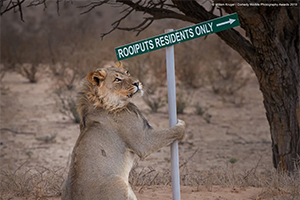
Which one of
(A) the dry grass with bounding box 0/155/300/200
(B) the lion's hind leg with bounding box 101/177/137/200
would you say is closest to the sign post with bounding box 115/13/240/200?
(B) the lion's hind leg with bounding box 101/177/137/200

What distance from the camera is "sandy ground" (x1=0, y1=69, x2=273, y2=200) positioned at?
8.30m

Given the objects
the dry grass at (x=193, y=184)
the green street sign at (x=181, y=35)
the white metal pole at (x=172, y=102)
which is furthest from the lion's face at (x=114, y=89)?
the dry grass at (x=193, y=184)

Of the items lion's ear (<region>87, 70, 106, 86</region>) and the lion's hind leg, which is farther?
lion's ear (<region>87, 70, 106, 86</region>)

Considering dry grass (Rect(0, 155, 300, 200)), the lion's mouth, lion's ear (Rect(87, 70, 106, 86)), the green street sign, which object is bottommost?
dry grass (Rect(0, 155, 300, 200))

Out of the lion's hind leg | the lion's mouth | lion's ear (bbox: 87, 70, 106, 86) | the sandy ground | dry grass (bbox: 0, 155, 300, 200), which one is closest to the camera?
the lion's hind leg

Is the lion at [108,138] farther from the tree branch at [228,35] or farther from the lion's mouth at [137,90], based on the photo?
the tree branch at [228,35]

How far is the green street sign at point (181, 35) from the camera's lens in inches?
147

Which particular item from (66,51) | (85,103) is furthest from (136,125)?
(66,51)

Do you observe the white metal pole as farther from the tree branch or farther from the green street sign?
the tree branch

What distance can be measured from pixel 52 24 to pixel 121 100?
1753 centimetres

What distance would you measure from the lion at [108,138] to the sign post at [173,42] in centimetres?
23

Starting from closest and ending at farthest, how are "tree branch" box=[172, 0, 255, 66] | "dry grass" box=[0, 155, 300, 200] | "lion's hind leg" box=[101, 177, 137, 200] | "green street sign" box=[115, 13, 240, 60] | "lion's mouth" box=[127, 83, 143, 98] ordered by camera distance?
"lion's hind leg" box=[101, 177, 137, 200] < "green street sign" box=[115, 13, 240, 60] < "lion's mouth" box=[127, 83, 143, 98] < "dry grass" box=[0, 155, 300, 200] < "tree branch" box=[172, 0, 255, 66]

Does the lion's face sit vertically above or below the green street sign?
below

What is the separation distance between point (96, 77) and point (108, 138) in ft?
1.91
